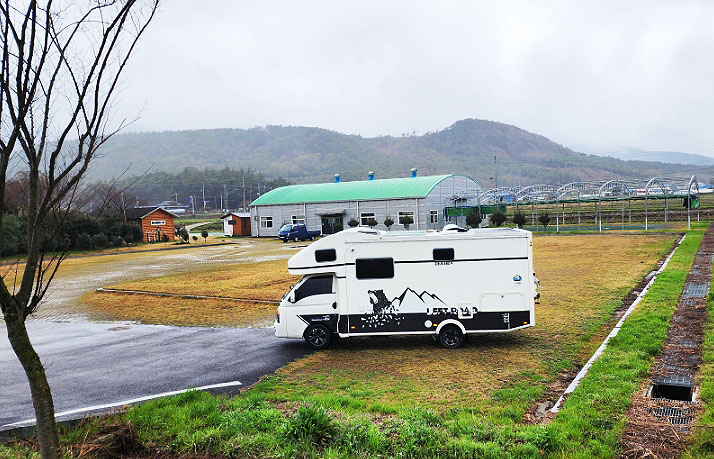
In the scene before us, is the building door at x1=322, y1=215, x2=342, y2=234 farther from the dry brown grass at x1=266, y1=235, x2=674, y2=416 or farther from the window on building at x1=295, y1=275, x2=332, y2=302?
the window on building at x1=295, y1=275, x2=332, y2=302

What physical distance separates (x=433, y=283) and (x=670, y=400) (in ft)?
16.1

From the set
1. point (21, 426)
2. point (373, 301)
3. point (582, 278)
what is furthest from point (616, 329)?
point (21, 426)

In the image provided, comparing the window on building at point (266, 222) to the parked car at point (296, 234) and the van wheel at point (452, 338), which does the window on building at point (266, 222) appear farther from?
the van wheel at point (452, 338)

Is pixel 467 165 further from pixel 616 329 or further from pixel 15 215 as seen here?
pixel 616 329

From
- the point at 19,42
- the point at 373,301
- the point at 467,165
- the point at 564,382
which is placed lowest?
the point at 564,382

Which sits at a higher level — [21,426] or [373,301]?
[373,301]

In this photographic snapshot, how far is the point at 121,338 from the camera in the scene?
13562mm

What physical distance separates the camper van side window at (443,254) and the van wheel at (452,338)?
151 centimetres

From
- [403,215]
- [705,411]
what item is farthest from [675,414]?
[403,215]

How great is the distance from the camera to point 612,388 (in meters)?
7.69

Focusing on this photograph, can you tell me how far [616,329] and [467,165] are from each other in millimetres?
193689

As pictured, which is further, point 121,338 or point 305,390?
point 121,338

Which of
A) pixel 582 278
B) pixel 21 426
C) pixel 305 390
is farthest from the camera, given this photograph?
pixel 582 278

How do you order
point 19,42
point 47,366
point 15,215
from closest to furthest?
point 19,42, point 47,366, point 15,215
